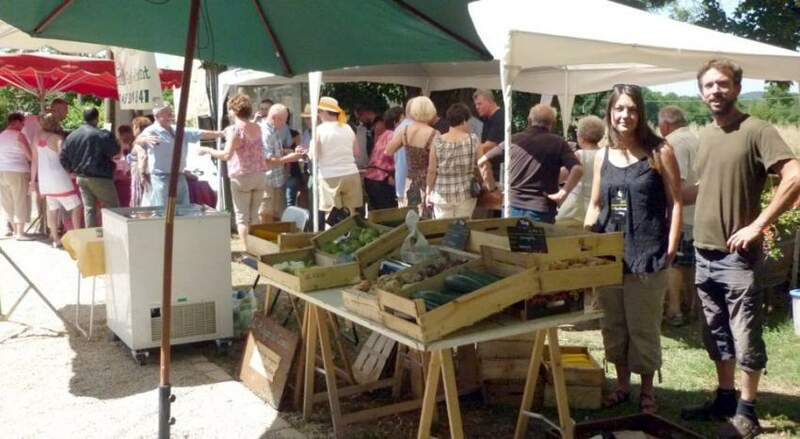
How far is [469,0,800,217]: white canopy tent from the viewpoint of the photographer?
5.54 m

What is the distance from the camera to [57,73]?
12.7 m

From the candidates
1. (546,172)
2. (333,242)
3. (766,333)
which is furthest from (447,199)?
(766,333)

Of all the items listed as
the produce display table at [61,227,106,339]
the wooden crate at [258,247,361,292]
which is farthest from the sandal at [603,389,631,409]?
the produce display table at [61,227,106,339]

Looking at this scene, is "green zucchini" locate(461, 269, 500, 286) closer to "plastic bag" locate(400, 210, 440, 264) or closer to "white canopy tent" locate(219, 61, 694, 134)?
"plastic bag" locate(400, 210, 440, 264)

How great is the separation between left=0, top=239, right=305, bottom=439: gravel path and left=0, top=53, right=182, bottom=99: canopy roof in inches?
266

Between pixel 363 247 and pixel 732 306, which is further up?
pixel 363 247

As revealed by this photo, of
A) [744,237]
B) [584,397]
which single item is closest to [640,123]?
[744,237]

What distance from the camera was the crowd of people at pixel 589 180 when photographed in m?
3.71

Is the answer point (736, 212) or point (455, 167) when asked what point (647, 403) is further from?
point (455, 167)

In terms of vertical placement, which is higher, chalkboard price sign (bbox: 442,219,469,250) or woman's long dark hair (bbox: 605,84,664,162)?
woman's long dark hair (bbox: 605,84,664,162)

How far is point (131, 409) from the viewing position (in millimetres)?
4332

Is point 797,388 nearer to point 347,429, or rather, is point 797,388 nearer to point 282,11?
point 347,429

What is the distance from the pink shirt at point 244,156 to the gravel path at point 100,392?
2.13m

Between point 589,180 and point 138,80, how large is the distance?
3.88 m
